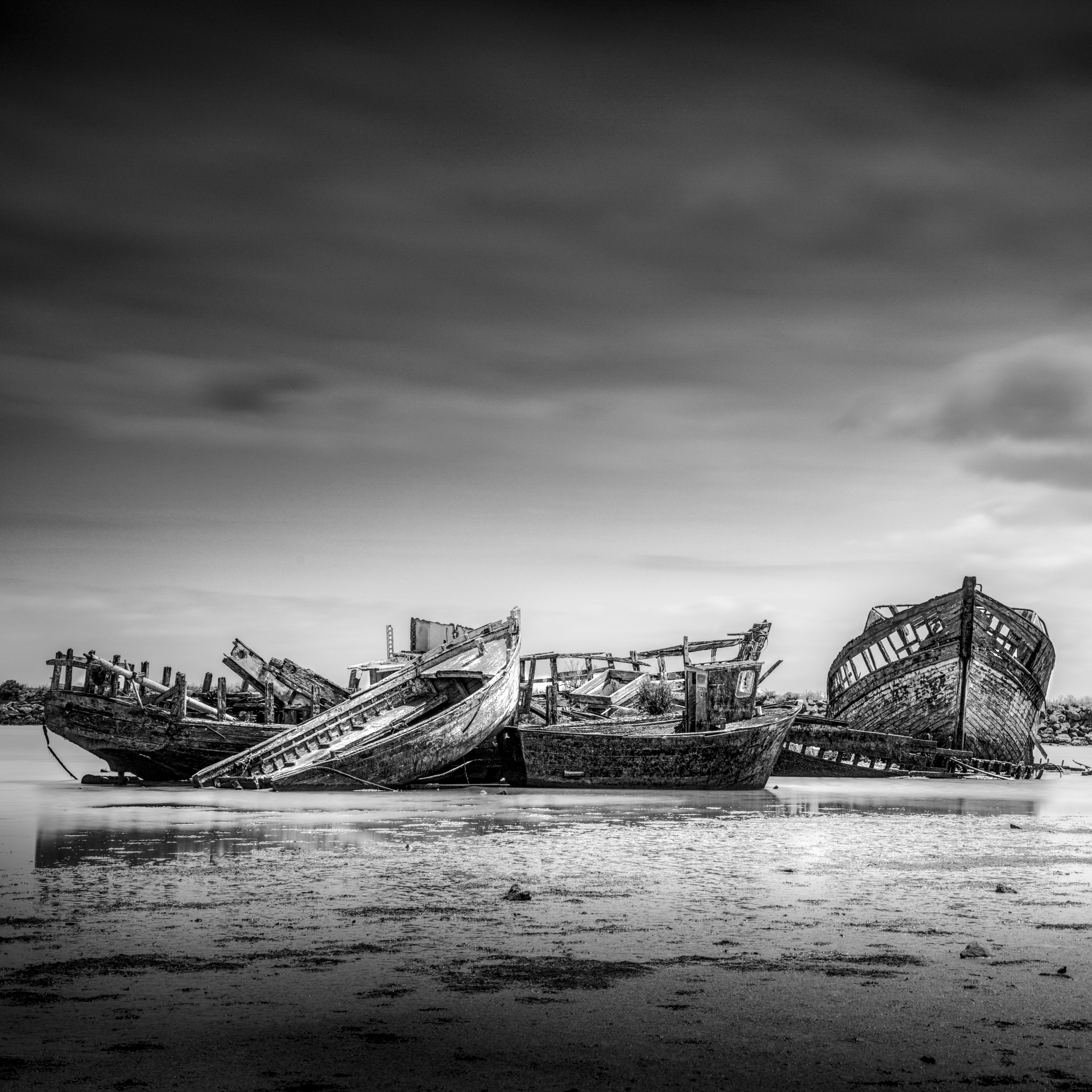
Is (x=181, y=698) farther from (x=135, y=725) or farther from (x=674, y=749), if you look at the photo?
(x=674, y=749)

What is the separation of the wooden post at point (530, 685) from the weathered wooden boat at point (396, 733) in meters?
1.42

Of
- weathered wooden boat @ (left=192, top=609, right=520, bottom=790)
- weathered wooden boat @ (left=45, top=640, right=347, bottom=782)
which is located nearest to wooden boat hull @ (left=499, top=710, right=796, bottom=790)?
weathered wooden boat @ (left=192, top=609, right=520, bottom=790)

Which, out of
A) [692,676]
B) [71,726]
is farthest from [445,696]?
[71,726]

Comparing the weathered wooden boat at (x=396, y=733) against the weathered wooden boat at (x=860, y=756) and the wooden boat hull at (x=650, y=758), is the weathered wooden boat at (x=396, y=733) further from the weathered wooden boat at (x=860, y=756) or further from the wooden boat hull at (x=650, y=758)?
the weathered wooden boat at (x=860, y=756)

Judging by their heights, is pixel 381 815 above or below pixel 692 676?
below

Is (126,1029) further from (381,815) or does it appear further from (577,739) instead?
(577,739)

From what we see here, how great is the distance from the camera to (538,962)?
6520 mm

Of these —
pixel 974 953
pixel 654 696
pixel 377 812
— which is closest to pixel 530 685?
pixel 654 696

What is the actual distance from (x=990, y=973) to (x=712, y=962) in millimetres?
1482

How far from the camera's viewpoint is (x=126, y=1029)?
16.8ft

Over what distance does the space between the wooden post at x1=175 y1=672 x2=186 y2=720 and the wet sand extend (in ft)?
37.7

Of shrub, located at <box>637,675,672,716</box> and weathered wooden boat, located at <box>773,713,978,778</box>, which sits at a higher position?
shrub, located at <box>637,675,672,716</box>

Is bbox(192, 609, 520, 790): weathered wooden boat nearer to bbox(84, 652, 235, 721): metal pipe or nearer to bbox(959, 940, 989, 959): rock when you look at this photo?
bbox(84, 652, 235, 721): metal pipe

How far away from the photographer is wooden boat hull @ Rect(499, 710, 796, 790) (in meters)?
23.1
